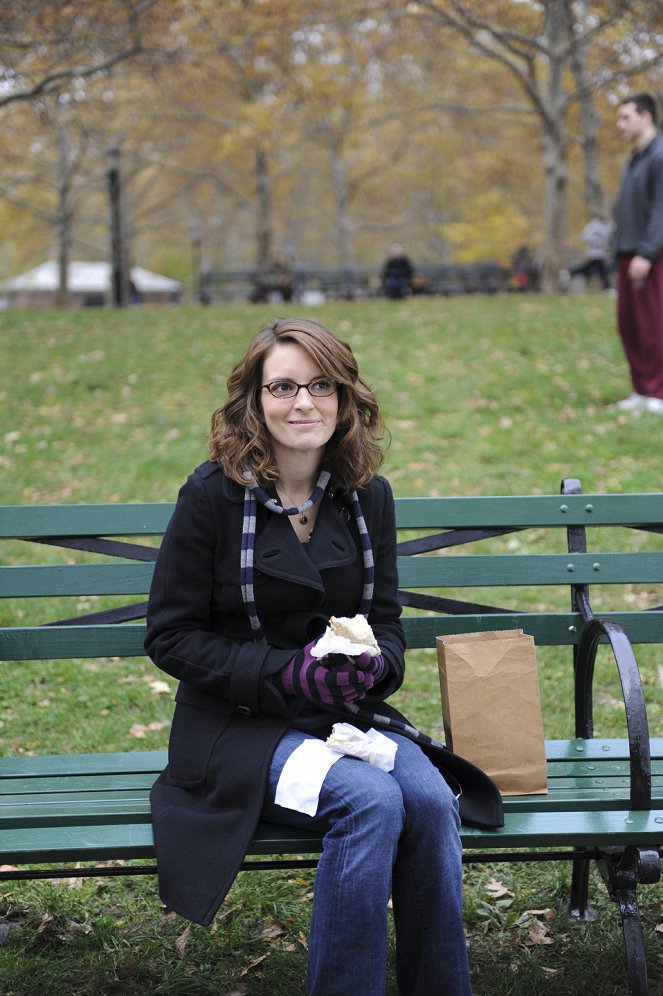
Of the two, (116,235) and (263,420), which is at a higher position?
(116,235)

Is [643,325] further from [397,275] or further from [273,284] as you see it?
[273,284]

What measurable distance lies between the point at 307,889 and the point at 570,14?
1666 centimetres

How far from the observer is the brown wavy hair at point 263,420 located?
2.84 metres

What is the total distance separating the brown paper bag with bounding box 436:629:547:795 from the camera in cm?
291

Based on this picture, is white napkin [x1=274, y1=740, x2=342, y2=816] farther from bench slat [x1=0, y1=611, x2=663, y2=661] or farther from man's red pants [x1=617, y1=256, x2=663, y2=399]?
man's red pants [x1=617, y1=256, x2=663, y2=399]

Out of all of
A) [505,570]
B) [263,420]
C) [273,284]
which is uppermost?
[273,284]

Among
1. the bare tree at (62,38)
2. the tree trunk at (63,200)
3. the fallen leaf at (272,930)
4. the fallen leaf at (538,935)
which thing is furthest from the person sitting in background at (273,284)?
the fallen leaf at (538,935)

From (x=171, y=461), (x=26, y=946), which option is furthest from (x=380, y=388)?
(x=26, y=946)

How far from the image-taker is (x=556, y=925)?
3334mm

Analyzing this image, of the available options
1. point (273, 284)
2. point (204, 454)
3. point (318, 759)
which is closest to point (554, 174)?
point (273, 284)

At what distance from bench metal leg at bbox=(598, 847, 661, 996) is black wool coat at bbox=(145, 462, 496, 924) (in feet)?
1.58

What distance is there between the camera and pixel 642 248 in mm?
7727

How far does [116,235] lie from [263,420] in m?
16.9

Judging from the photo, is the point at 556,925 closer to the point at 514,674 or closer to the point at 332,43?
the point at 514,674
